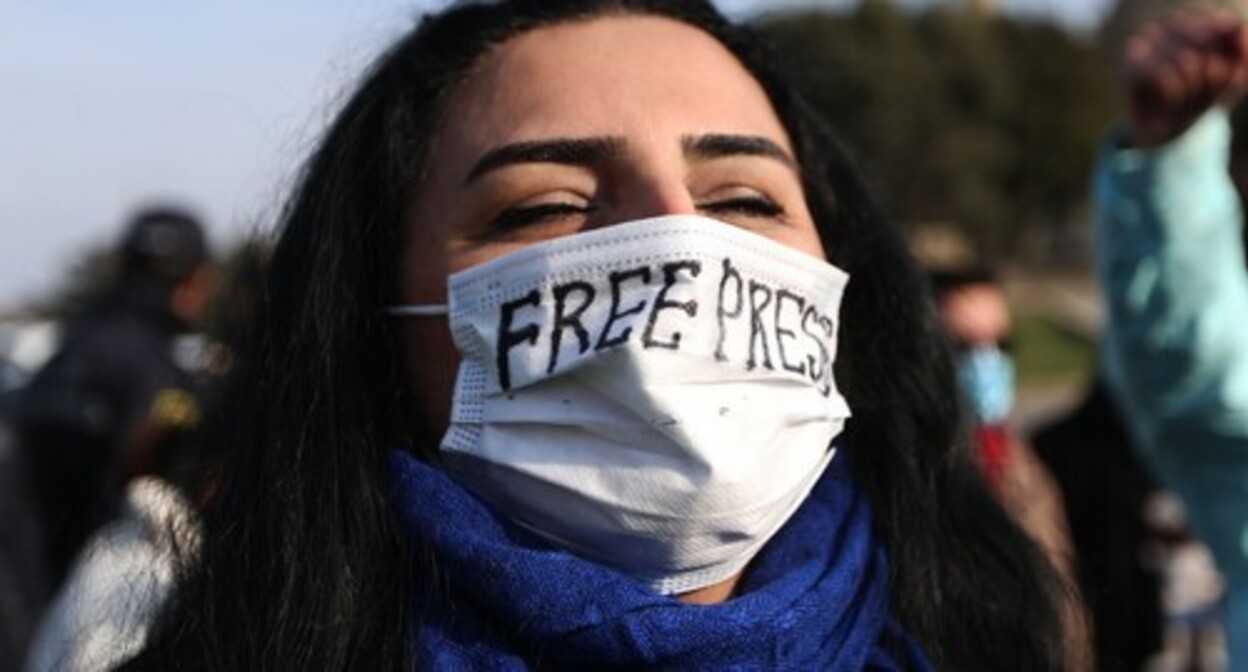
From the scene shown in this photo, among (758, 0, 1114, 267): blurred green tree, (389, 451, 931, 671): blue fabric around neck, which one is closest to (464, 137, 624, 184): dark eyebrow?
(389, 451, 931, 671): blue fabric around neck

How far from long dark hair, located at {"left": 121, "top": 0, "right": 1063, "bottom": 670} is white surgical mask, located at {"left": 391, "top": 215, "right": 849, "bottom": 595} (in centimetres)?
17

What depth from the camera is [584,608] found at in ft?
5.18

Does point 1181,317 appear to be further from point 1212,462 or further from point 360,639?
point 360,639

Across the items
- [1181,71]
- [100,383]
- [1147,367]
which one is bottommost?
[100,383]

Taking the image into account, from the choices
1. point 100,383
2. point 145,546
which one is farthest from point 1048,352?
point 145,546

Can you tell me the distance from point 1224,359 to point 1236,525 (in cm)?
21

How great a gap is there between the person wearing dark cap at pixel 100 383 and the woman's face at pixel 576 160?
7.57 ft

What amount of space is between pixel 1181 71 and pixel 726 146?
0.63 m

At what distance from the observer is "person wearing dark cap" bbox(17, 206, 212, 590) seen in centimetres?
429

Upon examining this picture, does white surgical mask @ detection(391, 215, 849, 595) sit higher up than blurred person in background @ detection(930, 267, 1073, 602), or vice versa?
white surgical mask @ detection(391, 215, 849, 595)

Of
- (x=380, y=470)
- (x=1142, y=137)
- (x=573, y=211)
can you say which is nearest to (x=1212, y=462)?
(x=1142, y=137)

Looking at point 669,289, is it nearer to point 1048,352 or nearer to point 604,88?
point 604,88

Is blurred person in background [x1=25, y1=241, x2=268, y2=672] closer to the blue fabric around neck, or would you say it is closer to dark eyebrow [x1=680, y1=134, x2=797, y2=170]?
the blue fabric around neck

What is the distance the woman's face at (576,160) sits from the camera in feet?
5.84
